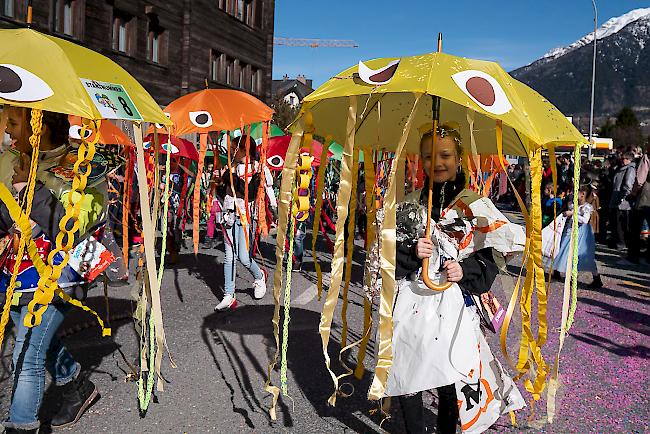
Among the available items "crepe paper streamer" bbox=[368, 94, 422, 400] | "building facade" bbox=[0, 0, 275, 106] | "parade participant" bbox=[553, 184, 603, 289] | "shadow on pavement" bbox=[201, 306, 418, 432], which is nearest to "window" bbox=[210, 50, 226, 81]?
"building facade" bbox=[0, 0, 275, 106]

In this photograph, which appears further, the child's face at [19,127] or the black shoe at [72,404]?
the black shoe at [72,404]

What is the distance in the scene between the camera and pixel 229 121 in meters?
6.71

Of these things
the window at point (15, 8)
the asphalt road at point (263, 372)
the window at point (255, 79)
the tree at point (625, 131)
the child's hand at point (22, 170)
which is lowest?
the asphalt road at point (263, 372)

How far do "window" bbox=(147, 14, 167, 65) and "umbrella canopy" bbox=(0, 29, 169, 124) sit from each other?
57.6ft

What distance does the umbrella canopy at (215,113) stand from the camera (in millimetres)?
6691

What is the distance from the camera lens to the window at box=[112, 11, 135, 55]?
18.0 m

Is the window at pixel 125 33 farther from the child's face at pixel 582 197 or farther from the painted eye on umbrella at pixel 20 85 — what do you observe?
the painted eye on umbrella at pixel 20 85

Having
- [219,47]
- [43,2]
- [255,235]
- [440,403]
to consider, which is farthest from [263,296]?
[219,47]

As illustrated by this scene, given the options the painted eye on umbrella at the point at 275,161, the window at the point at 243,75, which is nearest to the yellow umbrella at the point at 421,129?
the painted eye on umbrella at the point at 275,161

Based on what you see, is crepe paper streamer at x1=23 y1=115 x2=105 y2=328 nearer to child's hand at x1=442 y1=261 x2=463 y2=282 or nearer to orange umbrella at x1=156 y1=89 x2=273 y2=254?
child's hand at x1=442 y1=261 x2=463 y2=282

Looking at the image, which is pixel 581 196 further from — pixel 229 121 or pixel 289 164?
pixel 289 164

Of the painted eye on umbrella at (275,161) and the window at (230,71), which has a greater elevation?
the window at (230,71)

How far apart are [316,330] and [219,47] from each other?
1922 cm

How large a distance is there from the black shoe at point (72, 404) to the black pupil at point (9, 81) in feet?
5.74
